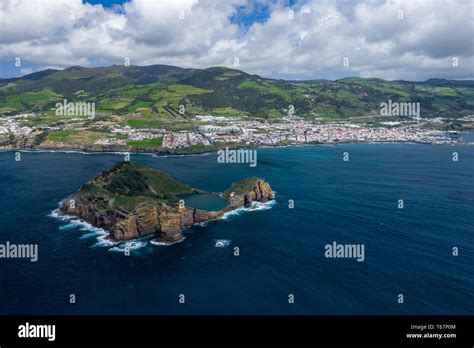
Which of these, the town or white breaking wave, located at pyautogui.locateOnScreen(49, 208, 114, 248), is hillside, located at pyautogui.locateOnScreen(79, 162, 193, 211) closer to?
white breaking wave, located at pyautogui.locateOnScreen(49, 208, 114, 248)

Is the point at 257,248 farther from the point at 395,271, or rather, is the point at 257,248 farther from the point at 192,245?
the point at 395,271

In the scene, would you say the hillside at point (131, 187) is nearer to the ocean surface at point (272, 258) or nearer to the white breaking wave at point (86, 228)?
the white breaking wave at point (86, 228)

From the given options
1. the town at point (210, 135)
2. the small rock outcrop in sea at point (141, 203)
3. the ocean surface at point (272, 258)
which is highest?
the town at point (210, 135)

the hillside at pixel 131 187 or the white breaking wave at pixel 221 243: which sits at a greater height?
the hillside at pixel 131 187

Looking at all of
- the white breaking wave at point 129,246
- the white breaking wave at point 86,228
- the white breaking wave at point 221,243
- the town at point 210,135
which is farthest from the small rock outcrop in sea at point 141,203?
the town at point 210,135

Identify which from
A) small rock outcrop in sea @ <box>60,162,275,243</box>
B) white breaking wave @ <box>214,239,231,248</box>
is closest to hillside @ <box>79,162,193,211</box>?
small rock outcrop in sea @ <box>60,162,275,243</box>

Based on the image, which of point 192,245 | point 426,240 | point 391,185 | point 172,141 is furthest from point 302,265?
point 172,141

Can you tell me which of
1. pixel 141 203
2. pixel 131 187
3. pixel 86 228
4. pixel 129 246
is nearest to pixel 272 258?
pixel 129 246
